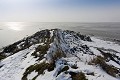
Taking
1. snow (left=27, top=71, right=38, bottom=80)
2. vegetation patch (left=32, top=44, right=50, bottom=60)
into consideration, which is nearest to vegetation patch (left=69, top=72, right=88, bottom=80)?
snow (left=27, top=71, right=38, bottom=80)

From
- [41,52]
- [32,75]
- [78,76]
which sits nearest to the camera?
[78,76]

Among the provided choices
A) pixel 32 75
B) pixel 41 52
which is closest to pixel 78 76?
pixel 32 75

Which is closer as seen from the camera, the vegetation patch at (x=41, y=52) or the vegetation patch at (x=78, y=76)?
the vegetation patch at (x=78, y=76)

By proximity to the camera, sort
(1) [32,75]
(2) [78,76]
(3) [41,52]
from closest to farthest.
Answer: (2) [78,76] < (1) [32,75] < (3) [41,52]

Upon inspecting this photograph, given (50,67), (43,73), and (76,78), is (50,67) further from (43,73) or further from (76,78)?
(76,78)

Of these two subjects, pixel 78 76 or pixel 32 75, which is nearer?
pixel 78 76

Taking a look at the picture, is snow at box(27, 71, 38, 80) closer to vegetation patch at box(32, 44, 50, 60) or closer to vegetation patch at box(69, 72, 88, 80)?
vegetation patch at box(32, 44, 50, 60)

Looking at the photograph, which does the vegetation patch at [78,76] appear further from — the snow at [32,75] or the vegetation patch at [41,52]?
the vegetation patch at [41,52]

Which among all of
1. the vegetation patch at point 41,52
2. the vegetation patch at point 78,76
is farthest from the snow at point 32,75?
the vegetation patch at point 78,76

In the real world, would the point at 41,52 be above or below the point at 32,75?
above

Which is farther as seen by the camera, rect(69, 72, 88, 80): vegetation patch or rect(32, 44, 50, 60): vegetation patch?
rect(32, 44, 50, 60): vegetation patch

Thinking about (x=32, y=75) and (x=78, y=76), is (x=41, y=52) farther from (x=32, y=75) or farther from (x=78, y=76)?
(x=78, y=76)

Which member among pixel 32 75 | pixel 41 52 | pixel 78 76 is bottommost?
pixel 32 75

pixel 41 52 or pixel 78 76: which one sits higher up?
pixel 78 76
